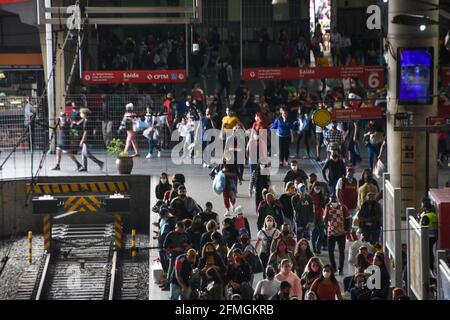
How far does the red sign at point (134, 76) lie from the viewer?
113ft

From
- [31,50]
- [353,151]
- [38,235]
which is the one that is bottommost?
[38,235]

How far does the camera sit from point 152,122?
34156 millimetres

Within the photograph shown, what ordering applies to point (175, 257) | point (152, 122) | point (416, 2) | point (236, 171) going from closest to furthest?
point (175, 257), point (416, 2), point (236, 171), point (152, 122)

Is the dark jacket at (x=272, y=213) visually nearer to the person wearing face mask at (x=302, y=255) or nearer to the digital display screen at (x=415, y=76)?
the person wearing face mask at (x=302, y=255)

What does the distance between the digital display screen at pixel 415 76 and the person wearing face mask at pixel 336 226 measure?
5.10 m

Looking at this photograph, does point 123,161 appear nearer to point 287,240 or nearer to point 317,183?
point 317,183

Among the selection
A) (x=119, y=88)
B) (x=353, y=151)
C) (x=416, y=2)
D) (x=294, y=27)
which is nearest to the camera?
(x=416, y=2)

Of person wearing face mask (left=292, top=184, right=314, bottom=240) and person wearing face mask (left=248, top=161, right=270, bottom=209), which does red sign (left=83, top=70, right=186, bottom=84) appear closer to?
person wearing face mask (left=248, top=161, right=270, bottom=209)

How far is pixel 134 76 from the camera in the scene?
34.5 meters

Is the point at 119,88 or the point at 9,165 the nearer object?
the point at 9,165

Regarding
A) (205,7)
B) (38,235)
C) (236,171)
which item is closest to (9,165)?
(38,235)

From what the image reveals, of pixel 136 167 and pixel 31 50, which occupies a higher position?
pixel 31 50

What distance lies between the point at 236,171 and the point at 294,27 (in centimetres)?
1563

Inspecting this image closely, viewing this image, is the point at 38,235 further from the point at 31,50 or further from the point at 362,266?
the point at 362,266
